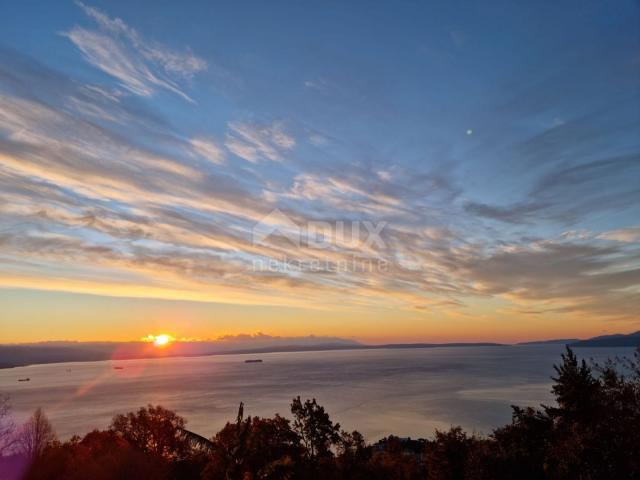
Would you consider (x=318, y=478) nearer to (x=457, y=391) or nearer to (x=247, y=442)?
(x=247, y=442)

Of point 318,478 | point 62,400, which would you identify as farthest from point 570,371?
point 62,400

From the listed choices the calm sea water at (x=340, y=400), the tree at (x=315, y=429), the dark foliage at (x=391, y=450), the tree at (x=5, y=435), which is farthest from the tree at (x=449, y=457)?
the calm sea water at (x=340, y=400)

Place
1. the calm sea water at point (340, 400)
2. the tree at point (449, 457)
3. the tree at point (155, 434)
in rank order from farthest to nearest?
the calm sea water at point (340, 400) → the tree at point (155, 434) → the tree at point (449, 457)

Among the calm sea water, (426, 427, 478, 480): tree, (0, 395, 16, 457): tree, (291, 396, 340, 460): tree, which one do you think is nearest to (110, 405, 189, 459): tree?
(0, 395, 16, 457): tree

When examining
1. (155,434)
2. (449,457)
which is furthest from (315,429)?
(155,434)

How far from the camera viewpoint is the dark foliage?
58.5 feet

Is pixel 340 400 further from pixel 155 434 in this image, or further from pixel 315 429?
pixel 315 429

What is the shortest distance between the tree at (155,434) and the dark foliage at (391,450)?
10 cm

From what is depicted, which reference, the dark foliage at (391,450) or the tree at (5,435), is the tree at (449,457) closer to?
the dark foliage at (391,450)

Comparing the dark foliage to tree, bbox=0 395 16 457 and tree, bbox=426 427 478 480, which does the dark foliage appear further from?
tree, bbox=0 395 16 457

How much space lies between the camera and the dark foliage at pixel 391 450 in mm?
17828

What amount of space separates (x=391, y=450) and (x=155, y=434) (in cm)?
2472

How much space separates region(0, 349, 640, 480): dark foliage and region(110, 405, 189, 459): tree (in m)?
0.10

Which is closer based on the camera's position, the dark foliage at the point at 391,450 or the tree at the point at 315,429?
the dark foliage at the point at 391,450
